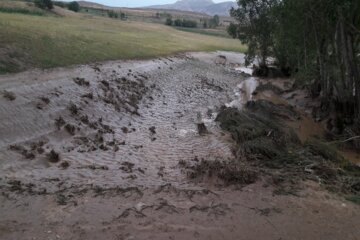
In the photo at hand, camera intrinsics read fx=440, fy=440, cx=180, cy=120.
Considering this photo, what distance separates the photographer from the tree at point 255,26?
146 feet

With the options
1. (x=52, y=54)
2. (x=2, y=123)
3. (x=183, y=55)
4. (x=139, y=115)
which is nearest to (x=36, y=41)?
(x=52, y=54)

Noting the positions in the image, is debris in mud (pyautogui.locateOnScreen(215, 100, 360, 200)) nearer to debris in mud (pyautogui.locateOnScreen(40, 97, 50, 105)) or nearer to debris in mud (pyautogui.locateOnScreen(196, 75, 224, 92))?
debris in mud (pyautogui.locateOnScreen(40, 97, 50, 105))

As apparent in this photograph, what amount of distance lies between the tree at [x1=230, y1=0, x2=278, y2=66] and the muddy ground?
78.3 feet

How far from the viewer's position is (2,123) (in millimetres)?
14266

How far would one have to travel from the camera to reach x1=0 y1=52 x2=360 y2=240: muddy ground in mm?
9188

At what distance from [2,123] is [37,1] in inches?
2054

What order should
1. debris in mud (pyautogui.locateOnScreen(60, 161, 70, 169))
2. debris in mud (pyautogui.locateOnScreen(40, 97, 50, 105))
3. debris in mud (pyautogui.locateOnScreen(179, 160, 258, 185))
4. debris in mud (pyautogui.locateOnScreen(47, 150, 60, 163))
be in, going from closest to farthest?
debris in mud (pyautogui.locateOnScreen(179, 160, 258, 185)), debris in mud (pyautogui.locateOnScreen(60, 161, 70, 169)), debris in mud (pyautogui.locateOnScreen(47, 150, 60, 163)), debris in mud (pyautogui.locateOnScreen(40, 97, 50, 105))

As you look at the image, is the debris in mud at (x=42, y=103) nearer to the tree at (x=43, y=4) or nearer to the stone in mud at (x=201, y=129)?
the stone in mud at (x=201, y=129)

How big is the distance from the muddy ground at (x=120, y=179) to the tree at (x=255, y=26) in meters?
23.9

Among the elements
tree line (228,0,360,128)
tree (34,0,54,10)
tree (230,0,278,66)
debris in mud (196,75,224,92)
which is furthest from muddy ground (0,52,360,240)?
tree (34,0,54,10)

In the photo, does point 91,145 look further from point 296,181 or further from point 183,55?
point 183,55

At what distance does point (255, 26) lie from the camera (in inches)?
1780

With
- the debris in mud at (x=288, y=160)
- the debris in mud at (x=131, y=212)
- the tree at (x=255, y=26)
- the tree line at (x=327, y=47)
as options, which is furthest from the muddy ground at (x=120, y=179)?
the tree at (x=255, y=26)

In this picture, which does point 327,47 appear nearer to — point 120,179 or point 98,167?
point 98,167
